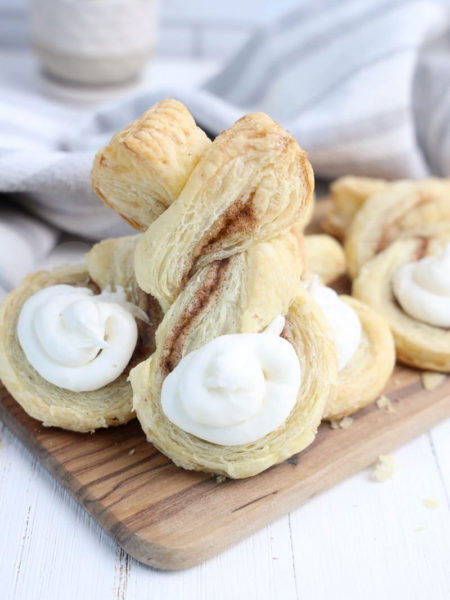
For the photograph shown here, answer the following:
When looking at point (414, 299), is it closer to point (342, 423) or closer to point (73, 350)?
point (342, 423)

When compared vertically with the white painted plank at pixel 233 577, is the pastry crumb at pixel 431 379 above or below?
below

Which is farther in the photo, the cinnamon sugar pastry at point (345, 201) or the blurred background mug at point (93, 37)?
the blurred background mug at point (93, 37)

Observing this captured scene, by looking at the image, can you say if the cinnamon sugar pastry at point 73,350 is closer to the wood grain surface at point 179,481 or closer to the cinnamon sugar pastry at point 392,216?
the wood grain surface at point 179,481

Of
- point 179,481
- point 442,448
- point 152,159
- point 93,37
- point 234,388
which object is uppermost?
point 152,159

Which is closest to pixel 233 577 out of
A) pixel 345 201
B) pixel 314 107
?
pixel 345 201

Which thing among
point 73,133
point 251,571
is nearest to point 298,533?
point 251,571

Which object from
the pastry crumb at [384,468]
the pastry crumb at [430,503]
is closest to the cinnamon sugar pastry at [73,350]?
the pastry crumb at [384,468]

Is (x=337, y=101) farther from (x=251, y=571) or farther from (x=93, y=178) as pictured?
(x=251, y=571)
